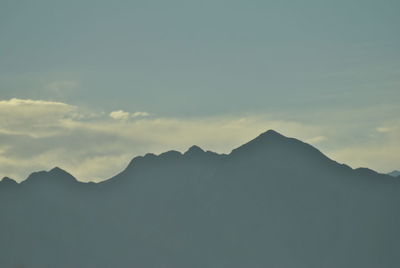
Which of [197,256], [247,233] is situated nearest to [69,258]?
[197,256]

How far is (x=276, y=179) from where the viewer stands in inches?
7594

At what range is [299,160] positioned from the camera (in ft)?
647

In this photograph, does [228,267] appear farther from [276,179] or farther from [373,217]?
[373,217]

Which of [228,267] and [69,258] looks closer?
[228,267]

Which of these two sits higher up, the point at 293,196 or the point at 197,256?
the point at 293,196

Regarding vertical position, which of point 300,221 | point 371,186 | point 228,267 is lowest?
point 228,267

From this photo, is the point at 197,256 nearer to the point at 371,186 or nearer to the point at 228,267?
the point at 228,267

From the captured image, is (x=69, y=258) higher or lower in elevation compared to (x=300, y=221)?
lower

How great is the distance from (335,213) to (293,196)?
46.5 feet

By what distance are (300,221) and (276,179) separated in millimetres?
15564

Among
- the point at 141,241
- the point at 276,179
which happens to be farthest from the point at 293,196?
the point at 141,241

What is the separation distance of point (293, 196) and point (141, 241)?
51.7 metres

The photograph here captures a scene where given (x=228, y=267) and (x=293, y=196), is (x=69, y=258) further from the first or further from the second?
(x=293, y=196)

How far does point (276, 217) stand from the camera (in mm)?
190000
